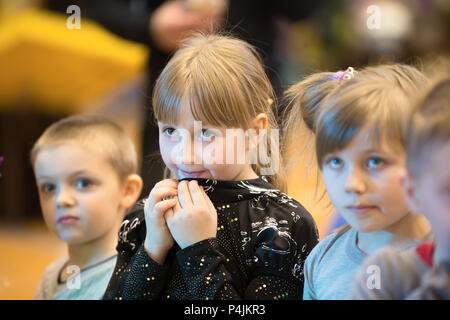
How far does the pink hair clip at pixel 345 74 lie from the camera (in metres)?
0.73

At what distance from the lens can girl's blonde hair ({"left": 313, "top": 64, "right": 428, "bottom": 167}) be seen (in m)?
0.63

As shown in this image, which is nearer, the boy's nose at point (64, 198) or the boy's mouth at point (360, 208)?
the boy's mouth at point (360, 208)

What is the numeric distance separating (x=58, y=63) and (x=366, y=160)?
2104 mm

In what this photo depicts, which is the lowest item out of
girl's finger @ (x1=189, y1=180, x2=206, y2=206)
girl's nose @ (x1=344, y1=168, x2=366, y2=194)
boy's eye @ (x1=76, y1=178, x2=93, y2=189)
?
boy's eye @ (x1=76, y1=178, x2=93, y2=189)

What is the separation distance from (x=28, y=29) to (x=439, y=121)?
2295 millimetres

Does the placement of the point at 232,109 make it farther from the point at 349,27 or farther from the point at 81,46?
the point at 349,27

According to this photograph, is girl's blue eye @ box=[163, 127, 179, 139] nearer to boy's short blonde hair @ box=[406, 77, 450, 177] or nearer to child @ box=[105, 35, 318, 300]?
child @ box=[105, 35, 318, 300]

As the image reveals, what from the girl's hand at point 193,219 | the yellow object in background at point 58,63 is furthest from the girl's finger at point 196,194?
the yellow object in background at point 58,63

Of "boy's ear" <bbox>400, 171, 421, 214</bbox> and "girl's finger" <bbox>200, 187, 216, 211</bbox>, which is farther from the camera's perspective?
"girl's finger" <bbox>200, 187, 216, 211</bbox>

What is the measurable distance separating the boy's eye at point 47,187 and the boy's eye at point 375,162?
22.0 inches

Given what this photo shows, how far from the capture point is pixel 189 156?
2.54 feet

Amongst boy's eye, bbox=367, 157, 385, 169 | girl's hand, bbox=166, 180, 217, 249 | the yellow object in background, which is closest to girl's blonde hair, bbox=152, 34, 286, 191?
girl's hand, bbox=166, 180, 217, 249

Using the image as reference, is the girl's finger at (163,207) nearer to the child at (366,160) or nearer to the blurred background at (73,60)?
the child at (366,160)

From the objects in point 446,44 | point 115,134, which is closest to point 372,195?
point 115,134
